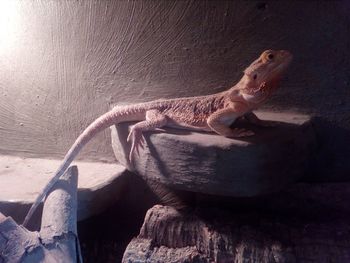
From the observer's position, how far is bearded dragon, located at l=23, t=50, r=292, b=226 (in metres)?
1.38

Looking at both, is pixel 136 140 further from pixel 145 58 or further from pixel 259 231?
pixel 259 231

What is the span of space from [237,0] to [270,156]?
2.36ft

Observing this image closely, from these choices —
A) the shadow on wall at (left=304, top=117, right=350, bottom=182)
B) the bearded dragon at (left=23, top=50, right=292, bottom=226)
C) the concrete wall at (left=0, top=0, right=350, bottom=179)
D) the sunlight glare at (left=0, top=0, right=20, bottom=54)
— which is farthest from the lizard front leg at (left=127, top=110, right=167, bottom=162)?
the sunlight glare at (left=0, top=0, right=20, bottom=54)

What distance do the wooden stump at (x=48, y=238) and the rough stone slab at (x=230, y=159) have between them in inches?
15.0

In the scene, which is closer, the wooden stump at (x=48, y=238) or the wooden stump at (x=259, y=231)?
the wooden stump at (x=48, y=238)

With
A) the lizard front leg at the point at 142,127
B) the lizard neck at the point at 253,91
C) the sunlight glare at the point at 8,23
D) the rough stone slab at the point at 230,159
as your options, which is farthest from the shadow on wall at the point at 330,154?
the sunlight glare at the point at 8,23

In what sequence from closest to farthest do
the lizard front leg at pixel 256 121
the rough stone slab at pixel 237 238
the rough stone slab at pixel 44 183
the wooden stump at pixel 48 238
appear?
the wooden stump at pixel 48 238, the rough stone slab at pixel 237 238, the lizard front leg at pixel 256 121, the rough stone slab at pixel 44 183

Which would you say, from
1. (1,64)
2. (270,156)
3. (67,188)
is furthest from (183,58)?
(1,64)

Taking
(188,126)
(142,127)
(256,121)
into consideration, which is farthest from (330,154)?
(142,127)

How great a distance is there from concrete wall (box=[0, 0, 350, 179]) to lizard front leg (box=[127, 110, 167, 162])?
0.96ft

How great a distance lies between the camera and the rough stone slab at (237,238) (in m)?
1.43

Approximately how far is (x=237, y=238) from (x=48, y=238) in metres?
0.75

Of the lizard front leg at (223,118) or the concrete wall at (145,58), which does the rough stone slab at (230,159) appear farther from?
the concrete wall at (145,58)

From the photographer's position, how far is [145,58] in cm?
184
